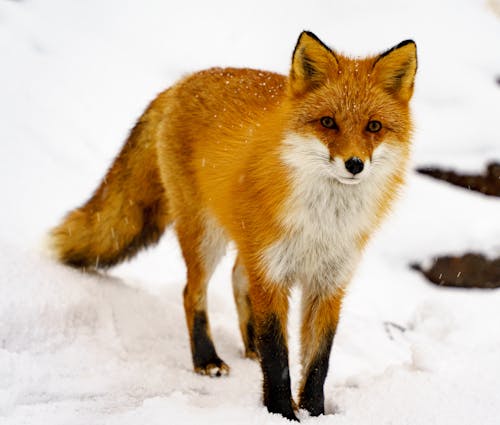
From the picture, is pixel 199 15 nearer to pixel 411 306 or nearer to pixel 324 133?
pixel 411 306

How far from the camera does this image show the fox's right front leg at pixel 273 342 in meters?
2.90

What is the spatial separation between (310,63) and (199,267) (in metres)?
1.53

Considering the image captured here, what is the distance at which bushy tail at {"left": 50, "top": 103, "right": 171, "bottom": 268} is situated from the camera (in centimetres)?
415

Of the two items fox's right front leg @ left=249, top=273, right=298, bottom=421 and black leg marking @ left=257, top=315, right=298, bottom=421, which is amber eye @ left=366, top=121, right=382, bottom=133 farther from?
black leg marking @ left=257, top=315, right=298, bottom=421

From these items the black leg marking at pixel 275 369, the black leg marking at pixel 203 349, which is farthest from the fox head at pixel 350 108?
the black leg marking at pixel 203 349

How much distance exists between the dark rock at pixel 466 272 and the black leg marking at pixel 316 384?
307cm

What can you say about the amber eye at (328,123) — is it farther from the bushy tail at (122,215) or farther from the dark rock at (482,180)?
the dark rock at (482,180)

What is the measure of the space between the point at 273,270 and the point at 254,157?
2.00 feet

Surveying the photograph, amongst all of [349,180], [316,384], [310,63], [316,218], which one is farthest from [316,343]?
[310,63]

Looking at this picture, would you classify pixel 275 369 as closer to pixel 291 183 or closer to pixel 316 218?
pixel 316 218

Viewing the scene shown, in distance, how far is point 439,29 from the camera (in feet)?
27.7

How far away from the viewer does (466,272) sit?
5.82m

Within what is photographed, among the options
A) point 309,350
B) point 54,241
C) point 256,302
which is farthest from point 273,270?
point 54,241

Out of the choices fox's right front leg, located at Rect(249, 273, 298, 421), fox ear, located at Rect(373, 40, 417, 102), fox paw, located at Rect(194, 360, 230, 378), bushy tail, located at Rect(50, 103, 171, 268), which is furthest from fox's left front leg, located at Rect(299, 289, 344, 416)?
bushy tail, located at Rect(50, 103, 171, 268)
